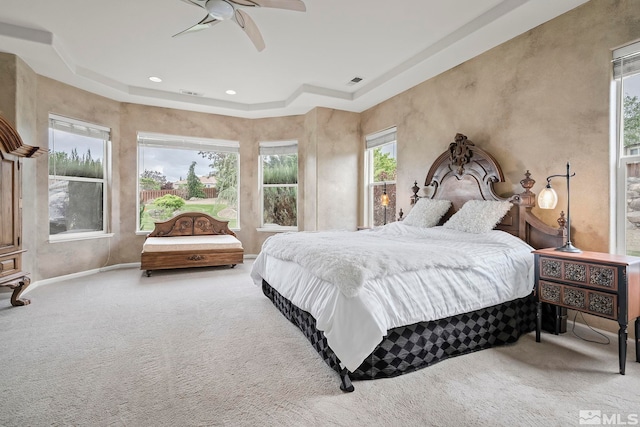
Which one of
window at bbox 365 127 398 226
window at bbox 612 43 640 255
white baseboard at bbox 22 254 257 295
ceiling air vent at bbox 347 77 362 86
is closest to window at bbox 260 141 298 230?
window at bbox 365 127 398 226

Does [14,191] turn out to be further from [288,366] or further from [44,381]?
[288,366]

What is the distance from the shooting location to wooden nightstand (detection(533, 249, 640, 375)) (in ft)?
6.42

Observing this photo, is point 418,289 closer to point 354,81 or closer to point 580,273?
point 580,273

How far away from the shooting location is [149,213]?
5672 mm

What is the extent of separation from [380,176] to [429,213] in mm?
1936

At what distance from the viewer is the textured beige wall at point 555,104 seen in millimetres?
2570

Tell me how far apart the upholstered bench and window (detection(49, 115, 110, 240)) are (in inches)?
36.4

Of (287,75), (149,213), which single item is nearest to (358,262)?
(287,75)

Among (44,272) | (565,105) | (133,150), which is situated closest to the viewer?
(565,105)

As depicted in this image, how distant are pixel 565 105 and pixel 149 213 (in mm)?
6161

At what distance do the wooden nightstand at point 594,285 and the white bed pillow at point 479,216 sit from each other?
0.65 metres

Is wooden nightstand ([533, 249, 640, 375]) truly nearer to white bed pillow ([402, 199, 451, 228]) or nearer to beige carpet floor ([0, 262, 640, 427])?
beige carpet floor ([0, 262, 640, 427])

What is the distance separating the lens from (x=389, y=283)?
6.38ft

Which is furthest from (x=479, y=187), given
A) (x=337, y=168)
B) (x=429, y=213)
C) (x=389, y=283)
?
(x=337, y=168)
